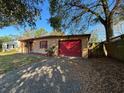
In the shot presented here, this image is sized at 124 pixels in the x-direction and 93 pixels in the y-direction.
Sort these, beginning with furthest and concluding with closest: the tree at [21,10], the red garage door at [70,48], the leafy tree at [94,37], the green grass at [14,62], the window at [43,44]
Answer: the leafy tree at [94,37] → the window at [43,44] → the red garage door at [70,48] → the green grass at [14,62] → the tree at [21,10]

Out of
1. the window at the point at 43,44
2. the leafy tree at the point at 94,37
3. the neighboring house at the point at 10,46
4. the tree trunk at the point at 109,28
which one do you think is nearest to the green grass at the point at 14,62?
the window at the point at 43,44

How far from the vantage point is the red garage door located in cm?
2042

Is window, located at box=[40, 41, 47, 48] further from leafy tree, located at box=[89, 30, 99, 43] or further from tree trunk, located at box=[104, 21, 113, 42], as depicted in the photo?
leafy tree, located at box=[89, 30, 99, 43]

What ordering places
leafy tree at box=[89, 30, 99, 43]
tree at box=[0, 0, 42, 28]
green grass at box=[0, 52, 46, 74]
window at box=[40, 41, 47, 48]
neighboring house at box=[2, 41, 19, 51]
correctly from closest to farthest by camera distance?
1. tree at box=[0, 0, 42, 28]
2. green grass at box=[0, 52, 46, 74]
3. window at box=[40, 41, 47, 48]
4. neighboring house at box=[2, 41, 19, 51]
5. leafy tree at box=[89, 30, 99, 43]

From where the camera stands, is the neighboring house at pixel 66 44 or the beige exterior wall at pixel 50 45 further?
the neighboring house at pixel 66 44

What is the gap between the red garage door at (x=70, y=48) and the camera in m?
20.4

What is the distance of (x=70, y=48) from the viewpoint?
2095 cm

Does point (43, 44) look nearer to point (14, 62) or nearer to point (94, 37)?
point (14, 62)

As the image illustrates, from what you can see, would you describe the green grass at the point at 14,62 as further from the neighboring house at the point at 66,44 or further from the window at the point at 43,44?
the window at the point at 43,44

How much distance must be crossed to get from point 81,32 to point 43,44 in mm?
6437

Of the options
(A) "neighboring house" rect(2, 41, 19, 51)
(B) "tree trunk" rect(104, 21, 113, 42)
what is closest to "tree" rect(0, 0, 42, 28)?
(B) "tree trunk" rect(104, 21, 113, 42)

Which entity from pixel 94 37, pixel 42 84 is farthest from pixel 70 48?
pixel 94 37

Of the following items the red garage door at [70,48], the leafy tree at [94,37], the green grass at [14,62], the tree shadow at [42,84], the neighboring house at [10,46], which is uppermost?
the leafy tree at [94,37]

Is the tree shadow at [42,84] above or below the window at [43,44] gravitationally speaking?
below
